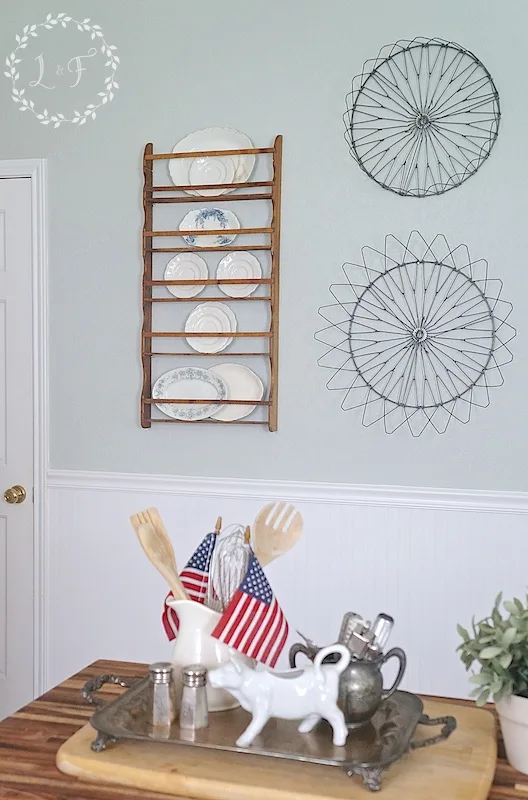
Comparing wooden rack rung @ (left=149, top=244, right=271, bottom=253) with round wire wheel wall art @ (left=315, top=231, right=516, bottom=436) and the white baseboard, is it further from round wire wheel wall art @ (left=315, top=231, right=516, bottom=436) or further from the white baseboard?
the white baseboard

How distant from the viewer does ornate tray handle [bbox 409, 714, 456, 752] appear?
1332 mm

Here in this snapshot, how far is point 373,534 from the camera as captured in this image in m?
2.89

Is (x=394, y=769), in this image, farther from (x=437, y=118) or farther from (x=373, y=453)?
(x=437, y=118)

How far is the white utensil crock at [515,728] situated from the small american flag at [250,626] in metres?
0.37

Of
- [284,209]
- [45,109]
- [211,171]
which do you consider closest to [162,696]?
[284,209]

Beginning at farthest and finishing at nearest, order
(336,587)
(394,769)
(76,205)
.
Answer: (76,205) → (336,587) → (394,769)

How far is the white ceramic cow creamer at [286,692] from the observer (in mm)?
1305

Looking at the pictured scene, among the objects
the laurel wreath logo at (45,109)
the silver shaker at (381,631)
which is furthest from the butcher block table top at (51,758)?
the laurel wreath logo at (45,109)

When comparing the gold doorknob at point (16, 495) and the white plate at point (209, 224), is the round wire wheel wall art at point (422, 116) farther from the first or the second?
the gold doorknob at point (16, 495)

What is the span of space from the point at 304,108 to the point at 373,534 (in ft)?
4.71

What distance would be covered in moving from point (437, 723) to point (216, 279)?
1868mm

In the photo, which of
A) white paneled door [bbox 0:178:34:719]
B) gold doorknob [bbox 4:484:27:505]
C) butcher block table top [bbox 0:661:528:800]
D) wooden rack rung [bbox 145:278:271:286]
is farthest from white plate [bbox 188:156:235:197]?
butcher block table top [bbox 0:661:528:800]

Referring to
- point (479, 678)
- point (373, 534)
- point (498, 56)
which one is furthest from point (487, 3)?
point (479, 678)

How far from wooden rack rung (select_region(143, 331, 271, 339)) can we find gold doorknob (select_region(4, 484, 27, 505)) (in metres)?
0.77
